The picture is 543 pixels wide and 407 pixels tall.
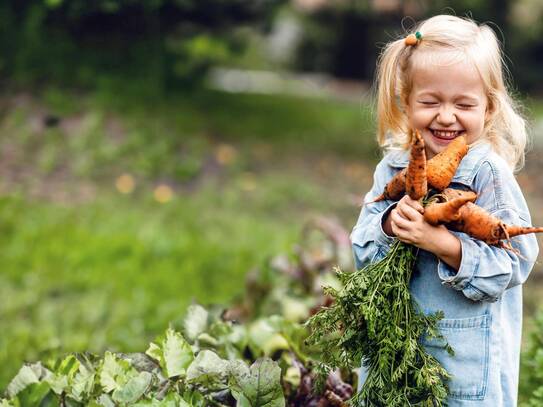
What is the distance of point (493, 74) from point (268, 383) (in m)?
1.08

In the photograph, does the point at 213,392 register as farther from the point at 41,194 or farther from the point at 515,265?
the point at 41,194

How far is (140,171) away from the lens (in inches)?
241

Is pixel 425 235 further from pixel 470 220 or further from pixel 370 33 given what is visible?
pixel 370 33

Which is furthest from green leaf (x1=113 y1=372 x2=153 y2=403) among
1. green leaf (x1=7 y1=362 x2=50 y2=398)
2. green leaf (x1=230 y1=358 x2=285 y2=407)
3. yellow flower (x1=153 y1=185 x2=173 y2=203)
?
yellow flower (x1=153 y1=185 x2=173 y2=203)

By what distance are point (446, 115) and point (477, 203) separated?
26cm

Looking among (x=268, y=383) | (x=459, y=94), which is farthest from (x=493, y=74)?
(x=268, y=383)

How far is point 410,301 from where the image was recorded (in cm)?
212

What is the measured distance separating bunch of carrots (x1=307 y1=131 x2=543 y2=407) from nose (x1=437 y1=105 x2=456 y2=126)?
6 cm

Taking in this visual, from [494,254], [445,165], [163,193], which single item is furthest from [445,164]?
[163,193]

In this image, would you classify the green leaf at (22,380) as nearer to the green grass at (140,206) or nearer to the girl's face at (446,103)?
the green grass at (140,206)

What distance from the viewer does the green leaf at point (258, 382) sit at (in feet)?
7.35

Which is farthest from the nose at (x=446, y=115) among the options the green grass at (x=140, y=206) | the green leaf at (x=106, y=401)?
the green grass at (x=140, y=206)

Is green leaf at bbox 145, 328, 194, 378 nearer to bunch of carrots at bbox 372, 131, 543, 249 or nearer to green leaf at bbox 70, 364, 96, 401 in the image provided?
green leaf at bbox 70, 364, 96, 401

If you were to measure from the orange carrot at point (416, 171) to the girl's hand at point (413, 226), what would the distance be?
0.10 ft
